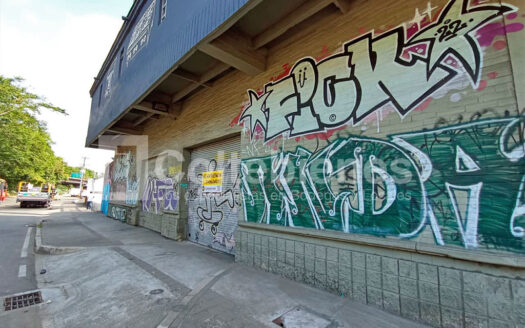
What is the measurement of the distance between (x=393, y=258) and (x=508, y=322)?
3.77ft

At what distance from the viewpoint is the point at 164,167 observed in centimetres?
970

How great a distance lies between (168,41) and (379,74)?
5626 millimetres

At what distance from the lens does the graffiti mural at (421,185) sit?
254cm

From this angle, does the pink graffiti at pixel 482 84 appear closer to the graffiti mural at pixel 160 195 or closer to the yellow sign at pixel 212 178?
the yellow sign at pixel 212 178

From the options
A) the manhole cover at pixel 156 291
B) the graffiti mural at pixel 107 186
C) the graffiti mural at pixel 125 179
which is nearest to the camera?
the manhole cover at pixel 156 291

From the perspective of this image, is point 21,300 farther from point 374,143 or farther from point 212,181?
point 374,143

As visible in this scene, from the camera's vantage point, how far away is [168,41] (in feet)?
20.7

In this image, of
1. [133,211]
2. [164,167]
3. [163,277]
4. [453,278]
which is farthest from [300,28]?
[133,211]

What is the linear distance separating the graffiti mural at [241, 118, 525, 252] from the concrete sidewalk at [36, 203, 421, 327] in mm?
1242

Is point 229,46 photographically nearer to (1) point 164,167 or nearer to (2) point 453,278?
(2) point 453,278

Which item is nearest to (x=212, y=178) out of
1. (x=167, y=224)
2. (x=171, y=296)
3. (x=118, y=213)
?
(x=167, y=224)

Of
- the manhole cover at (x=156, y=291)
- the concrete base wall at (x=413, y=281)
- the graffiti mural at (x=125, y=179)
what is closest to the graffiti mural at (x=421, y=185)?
the concrete base wall at (x=413, y=281)

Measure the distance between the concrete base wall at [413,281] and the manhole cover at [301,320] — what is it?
2.58 feet

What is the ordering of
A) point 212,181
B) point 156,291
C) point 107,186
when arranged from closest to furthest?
point 156,291
point 212,181
point 107,186
